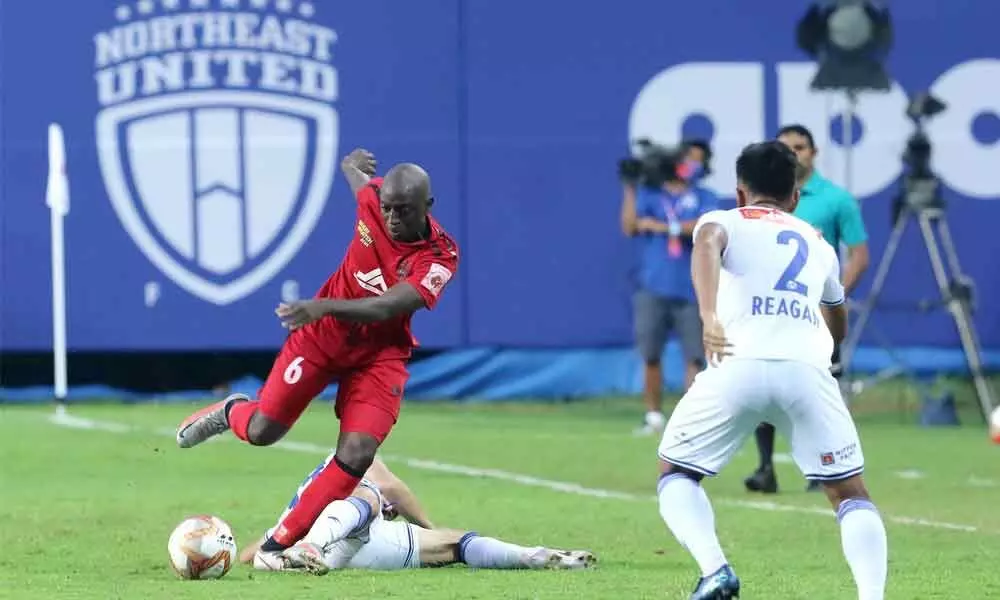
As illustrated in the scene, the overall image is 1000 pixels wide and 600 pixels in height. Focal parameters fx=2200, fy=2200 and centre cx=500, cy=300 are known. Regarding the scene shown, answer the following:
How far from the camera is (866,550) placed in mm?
7941

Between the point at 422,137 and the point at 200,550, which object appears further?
the point at 422,137

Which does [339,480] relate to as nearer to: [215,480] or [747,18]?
[215,480]

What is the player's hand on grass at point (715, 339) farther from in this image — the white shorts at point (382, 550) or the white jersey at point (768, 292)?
the white shorts at point (382, 550)

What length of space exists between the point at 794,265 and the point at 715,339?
1.51 ft

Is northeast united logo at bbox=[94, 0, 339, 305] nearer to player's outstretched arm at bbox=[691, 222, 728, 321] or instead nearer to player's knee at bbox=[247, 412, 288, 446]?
player's knee at bbox=[247, 412, 288, 446]

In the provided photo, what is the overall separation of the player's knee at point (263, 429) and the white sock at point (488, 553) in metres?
1.13

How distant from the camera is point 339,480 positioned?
389 inches

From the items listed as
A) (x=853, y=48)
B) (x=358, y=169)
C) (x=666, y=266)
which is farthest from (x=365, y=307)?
(x=853, y=48)

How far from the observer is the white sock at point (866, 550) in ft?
25.9

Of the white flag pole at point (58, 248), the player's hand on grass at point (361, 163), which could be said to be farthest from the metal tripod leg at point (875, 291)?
the player's hand on grass at point (361, 163)

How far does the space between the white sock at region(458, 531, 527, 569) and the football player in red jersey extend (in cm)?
59

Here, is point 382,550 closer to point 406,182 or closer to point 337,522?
point 337,522

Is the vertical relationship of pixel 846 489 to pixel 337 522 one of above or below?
above

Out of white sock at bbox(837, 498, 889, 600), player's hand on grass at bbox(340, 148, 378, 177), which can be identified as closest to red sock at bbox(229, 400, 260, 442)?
player's hand on grass at bbox(340, 148, 378, 177)
